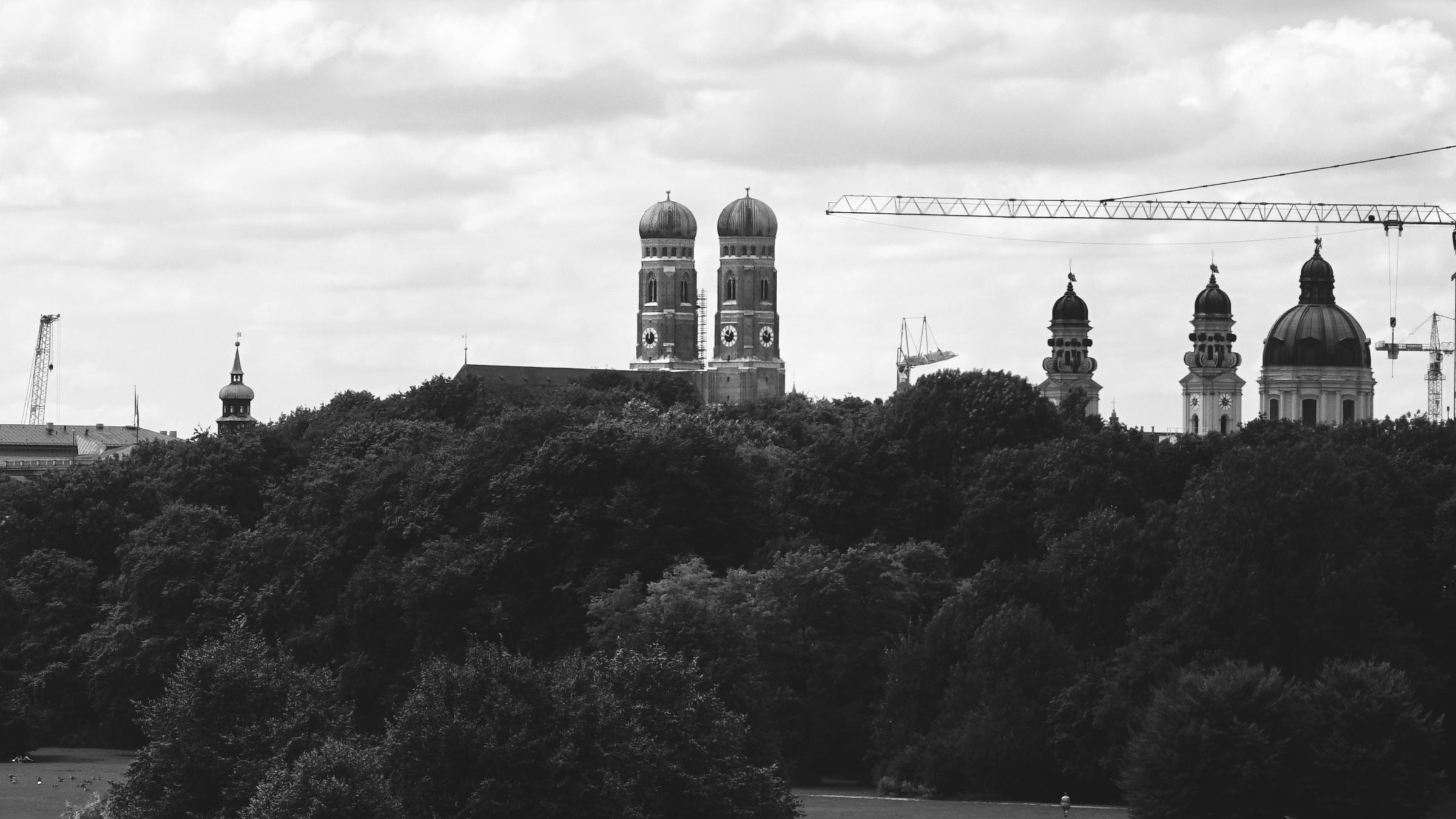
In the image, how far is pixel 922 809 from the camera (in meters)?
74.9

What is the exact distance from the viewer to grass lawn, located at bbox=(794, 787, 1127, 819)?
240 feet

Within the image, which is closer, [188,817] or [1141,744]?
[188,817]

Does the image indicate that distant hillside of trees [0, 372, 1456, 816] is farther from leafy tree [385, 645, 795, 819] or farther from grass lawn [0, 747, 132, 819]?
grass lawn [0, 747, 132, 819]

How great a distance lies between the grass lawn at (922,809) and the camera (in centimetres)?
7300

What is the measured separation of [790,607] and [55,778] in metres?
23.3

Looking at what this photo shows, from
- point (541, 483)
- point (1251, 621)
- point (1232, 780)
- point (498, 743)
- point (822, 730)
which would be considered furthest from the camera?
point (541, 483)

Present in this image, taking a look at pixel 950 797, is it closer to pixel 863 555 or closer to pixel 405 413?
pixel 863 555

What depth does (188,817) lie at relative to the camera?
62.5 meters

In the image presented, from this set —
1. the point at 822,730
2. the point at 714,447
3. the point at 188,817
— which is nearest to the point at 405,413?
the point at 714,447

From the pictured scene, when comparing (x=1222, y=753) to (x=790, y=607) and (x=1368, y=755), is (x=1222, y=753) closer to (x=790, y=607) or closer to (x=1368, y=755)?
(x=1368, y=755)

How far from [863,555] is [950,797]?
10.1m

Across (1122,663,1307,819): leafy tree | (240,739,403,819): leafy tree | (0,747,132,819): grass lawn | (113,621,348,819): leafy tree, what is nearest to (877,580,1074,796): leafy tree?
(1122,663,1307,819): leafy tree

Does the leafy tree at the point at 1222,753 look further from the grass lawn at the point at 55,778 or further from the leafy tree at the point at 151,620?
the leafy tree at the point at 151,620

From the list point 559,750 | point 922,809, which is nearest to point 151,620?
point 922,809
